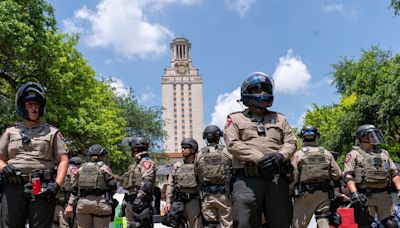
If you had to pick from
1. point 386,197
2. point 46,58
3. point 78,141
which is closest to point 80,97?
point 78,141

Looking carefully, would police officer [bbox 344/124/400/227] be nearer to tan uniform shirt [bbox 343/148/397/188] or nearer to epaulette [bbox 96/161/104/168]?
tan uniform shirt [bbox 343/148/397/188]

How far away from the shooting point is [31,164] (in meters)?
5.39

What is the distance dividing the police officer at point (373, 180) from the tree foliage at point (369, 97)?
1314cm

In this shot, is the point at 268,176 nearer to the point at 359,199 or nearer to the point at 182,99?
the point at 359,199

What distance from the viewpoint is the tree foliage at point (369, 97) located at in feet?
72.4

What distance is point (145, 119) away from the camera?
45.8 meters

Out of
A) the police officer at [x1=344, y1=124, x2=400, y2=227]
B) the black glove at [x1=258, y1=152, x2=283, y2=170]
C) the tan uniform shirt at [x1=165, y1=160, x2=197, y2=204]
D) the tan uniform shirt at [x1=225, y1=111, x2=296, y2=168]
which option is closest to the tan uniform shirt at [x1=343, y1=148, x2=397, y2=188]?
the police officer at [x1=344, y1=124, x2=400, y2=227]

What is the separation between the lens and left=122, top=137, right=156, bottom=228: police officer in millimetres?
8777

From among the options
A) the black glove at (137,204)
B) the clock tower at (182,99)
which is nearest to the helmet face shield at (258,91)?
the black glove at (137,204)

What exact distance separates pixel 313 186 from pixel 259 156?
3206 millimetres

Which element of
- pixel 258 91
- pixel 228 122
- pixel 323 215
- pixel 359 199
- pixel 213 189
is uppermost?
pixel 258 91

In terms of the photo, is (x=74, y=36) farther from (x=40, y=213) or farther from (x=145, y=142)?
(x=40, y=213)

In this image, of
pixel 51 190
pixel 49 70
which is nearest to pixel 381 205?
pixel 51 190

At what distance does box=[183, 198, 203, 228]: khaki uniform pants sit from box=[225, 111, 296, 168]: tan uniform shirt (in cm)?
353
